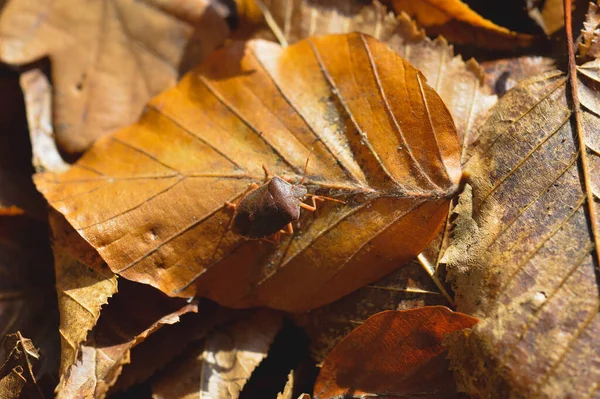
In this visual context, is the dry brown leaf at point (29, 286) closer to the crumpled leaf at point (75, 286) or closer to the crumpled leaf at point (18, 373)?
the crumpled leaf at point (18, 373)

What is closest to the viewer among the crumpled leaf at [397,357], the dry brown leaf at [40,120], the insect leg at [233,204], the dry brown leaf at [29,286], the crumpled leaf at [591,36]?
the crumpled leaf at [397,357]

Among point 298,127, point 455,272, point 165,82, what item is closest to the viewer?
point 455,272

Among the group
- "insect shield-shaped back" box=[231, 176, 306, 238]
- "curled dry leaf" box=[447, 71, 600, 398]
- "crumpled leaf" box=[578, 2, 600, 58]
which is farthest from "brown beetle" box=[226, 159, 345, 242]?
"crumpled leaf" box=[578, 2, 600, 58]

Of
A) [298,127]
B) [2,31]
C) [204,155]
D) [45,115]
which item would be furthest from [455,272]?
[2,31]

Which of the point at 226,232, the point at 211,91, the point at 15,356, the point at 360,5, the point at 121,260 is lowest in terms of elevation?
the point at 15,356

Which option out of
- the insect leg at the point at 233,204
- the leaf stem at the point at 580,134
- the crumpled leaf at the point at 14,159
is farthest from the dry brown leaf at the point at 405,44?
the crumpled leaf at the point at 14,159

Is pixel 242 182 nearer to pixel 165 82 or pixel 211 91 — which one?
pixel 211 91

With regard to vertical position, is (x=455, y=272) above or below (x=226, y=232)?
above
